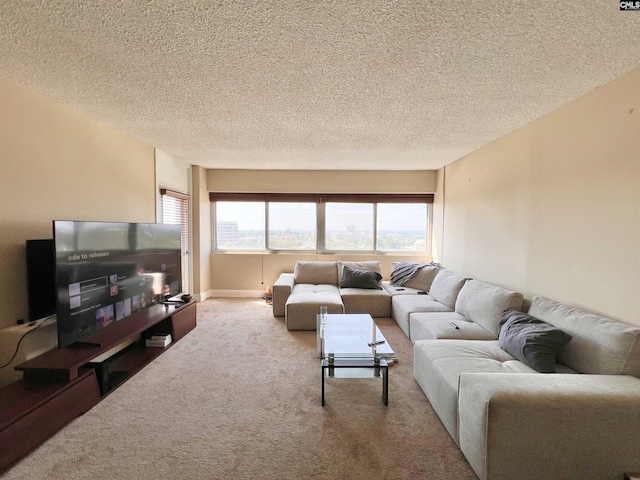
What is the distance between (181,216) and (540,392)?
485cm

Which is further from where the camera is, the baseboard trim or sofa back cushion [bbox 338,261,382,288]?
the baseboard trim

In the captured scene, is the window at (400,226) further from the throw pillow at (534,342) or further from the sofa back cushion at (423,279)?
the throw pillow at (534,342)

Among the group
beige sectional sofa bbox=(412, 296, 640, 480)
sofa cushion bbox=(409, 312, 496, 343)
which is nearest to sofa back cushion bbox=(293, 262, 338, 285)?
sofa cushion bbox=(409, 312, 496, 343)

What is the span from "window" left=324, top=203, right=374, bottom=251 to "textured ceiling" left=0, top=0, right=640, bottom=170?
8.29 ft

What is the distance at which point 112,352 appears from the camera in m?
2.90

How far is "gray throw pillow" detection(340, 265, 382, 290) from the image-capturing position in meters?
4.48

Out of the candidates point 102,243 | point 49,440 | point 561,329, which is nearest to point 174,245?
point 102,243

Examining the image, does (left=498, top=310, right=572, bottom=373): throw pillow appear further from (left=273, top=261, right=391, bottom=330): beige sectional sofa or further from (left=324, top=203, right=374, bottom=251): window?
(left=324, top=203, right=374, bottom=251): window

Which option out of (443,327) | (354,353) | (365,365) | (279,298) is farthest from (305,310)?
(443,327)

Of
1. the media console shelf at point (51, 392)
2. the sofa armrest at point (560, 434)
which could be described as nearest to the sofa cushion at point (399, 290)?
the sofa armrest at point (560, 434)

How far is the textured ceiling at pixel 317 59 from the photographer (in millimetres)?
1366

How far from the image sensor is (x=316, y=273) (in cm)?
488

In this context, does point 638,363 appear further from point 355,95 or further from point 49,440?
point 49,440

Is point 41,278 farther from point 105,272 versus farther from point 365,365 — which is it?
point 365,365
